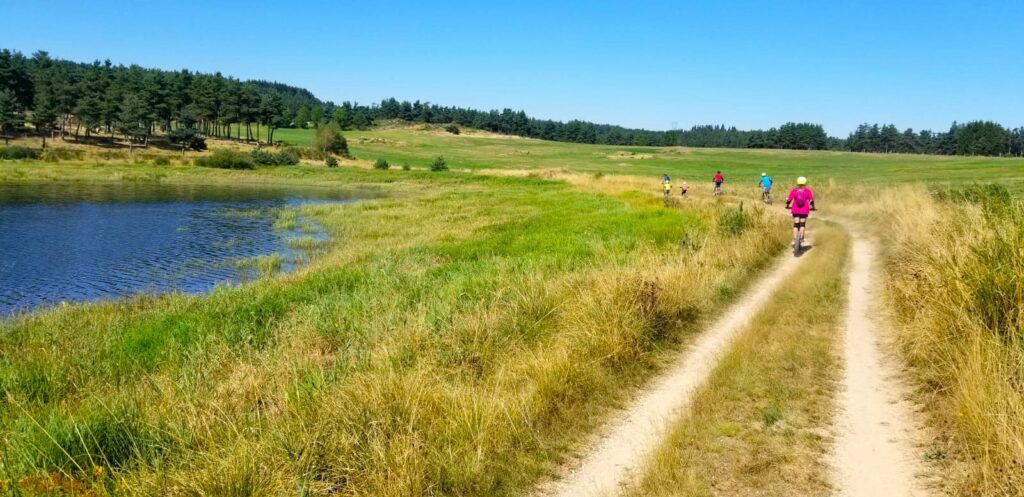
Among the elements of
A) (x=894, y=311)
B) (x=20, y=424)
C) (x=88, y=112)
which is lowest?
(x=20, y=424)

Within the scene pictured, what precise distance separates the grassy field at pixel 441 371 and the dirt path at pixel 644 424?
283mm

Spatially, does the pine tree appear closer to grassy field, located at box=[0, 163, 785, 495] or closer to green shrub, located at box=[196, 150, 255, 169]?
green shrub, located at box=[196, 150, 255, 169]

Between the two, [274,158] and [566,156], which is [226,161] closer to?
[274,158]

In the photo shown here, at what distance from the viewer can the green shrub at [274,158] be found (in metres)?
85.9

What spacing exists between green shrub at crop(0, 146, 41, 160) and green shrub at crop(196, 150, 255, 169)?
684 inches

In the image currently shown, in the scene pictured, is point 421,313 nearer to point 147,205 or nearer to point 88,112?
point 147,205

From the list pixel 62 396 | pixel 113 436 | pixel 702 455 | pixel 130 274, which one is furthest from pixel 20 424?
pixel 130 274

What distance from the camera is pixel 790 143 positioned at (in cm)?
19900

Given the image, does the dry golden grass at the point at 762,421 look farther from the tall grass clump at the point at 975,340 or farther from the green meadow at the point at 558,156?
the green meadow at the point at 558,156

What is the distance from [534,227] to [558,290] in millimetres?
15512

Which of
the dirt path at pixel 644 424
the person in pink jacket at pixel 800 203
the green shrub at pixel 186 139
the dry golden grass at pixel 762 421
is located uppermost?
the green shrub at pixel 186 139

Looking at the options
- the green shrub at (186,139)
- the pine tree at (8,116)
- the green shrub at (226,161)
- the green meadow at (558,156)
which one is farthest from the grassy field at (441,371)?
the green shrub at (186,139)

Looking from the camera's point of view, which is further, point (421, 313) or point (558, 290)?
point (558, 290)

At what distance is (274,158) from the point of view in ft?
293
